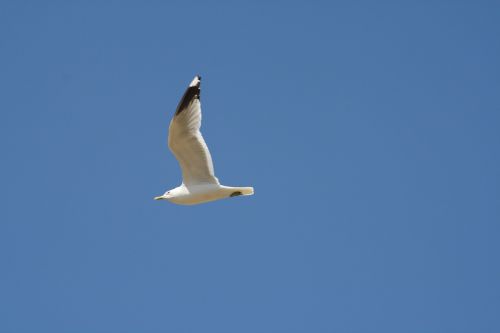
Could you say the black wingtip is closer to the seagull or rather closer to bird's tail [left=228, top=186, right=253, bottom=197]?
the seagull

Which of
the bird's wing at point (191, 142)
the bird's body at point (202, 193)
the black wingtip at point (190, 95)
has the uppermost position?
the black wingtip at point (190, 95)

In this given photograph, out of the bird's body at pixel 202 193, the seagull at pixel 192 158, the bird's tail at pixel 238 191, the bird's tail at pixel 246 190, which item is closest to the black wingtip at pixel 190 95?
the seagull at pixel 192 158

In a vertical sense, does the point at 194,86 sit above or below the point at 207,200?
above

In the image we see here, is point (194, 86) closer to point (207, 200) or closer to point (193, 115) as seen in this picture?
point (193, 115)

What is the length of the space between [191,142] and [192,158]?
32cm

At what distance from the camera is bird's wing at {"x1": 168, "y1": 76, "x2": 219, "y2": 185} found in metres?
21.1

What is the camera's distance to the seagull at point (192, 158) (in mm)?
21141

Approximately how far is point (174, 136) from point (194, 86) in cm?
102

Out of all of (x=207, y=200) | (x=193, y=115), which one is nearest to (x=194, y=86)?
(x=193, y=115)

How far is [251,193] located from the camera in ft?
71.3

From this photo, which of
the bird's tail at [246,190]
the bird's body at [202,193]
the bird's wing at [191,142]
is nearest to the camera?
the bird's wing at [191,142]

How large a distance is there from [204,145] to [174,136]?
21.1 inches

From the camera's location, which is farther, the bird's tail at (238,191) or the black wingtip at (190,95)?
the bird's tail at (238,191)

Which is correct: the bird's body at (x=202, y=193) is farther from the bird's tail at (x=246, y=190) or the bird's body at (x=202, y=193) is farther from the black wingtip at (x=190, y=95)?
the black wingtip at (x=190, y=95)
